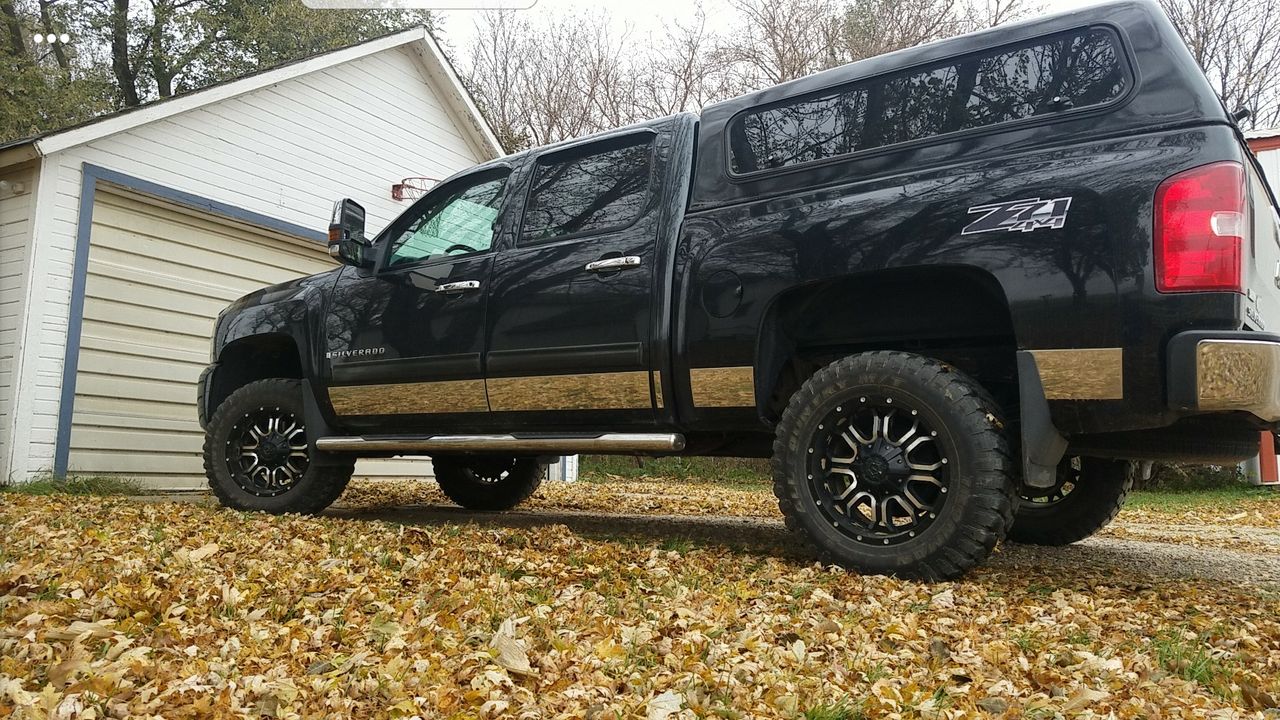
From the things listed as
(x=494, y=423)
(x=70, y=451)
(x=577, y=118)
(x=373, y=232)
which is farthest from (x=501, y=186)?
(x=577, y=118)

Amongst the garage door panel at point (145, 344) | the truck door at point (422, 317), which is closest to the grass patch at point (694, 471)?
the garage door panel at point (145, 344)

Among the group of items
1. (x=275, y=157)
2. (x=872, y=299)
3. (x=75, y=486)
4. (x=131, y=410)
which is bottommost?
(x=75, y=486)

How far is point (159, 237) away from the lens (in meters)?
7.99

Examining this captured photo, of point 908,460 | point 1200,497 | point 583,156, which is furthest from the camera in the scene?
point 1200,497

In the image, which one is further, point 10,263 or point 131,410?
point 131,410

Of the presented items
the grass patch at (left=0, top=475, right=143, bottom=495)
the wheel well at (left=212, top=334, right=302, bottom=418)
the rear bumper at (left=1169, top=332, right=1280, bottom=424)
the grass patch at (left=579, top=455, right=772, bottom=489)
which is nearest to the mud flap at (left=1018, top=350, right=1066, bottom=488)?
the rear bumper at (left=1169, top=332, right=1280, bottom=424)

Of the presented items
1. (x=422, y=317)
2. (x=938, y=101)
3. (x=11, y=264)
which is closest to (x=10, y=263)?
(x=11, y=264)

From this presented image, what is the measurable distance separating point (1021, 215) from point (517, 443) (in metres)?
2.51

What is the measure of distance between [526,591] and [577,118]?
18399 millimetres

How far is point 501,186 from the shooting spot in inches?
193

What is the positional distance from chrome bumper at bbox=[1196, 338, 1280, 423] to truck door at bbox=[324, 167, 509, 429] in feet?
10.3

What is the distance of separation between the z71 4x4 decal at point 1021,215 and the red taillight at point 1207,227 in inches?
12.8

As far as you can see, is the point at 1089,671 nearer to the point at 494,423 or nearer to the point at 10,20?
the point at 494,423

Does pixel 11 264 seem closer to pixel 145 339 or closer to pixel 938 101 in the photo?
pixel 145 339
